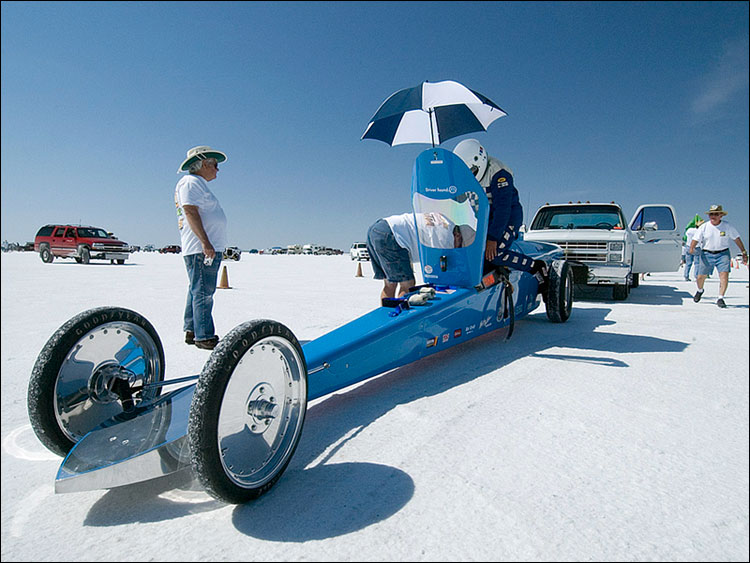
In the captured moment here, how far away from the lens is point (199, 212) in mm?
4039

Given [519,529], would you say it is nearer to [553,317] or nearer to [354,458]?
[354,458]

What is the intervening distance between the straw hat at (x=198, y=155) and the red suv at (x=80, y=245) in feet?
66.6

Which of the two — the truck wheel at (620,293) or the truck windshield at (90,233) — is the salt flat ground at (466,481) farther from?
the truck windshield at (90,233)

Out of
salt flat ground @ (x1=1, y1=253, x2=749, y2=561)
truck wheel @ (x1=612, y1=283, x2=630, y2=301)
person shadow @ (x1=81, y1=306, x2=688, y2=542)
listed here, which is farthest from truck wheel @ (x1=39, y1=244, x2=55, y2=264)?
truck wheel @ (x1=612, y1=283, x2=630, y2=301)

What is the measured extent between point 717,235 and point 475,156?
236 inches

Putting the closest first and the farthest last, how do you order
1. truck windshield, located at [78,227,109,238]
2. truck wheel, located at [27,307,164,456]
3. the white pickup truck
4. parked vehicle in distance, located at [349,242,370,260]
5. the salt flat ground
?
the salt flat ground → truck wheel, located at [27,307,164,456] → the white pickup truck → truck windshield, located at [78,227,109,238] → parked vehicle in distance, located at [349,242,370,260]

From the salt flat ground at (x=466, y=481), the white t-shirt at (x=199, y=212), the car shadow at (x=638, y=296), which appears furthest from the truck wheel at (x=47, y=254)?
the car shadow at (x=638, y=296)

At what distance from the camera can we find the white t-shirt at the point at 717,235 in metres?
7.75

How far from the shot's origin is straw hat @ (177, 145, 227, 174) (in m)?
4.05

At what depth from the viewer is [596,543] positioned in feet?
4.90

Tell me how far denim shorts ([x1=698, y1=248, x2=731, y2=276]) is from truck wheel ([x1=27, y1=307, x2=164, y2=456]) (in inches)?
352

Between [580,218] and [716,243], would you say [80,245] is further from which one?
[716,243]

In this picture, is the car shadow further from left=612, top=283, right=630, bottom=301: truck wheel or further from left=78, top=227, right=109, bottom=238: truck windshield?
left=78, top=227, right=109, bottom=238: truck windshield

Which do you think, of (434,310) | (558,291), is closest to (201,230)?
(434,310)
